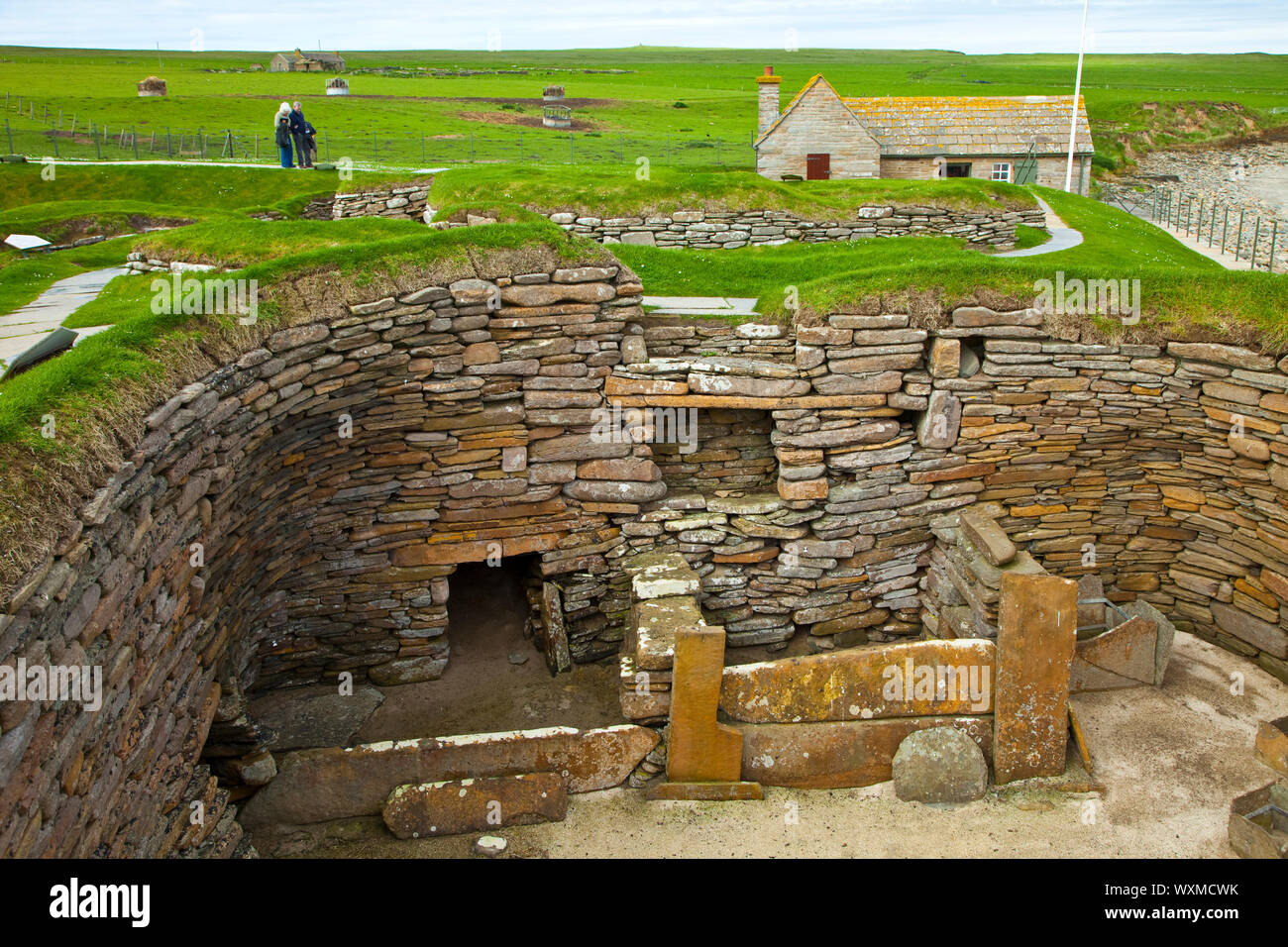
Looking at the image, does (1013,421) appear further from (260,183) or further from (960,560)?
(260,183)

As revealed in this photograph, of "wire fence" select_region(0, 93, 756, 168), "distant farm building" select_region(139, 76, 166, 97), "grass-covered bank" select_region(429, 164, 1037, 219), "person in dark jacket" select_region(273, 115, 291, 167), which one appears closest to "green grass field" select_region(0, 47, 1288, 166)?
"wire fence" select_region(0, 93, 756, 168)

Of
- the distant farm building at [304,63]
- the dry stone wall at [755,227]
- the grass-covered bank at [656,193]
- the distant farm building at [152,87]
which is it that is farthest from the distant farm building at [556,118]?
the dry stone wall at [755,227]

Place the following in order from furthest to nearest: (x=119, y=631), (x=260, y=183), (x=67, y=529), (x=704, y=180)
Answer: (x=260, y=183) → (x=704, y=180) → (x=119, y=631) → (x=67, y=529)

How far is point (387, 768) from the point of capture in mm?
7652

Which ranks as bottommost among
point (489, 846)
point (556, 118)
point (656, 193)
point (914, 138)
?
point (489, 846)

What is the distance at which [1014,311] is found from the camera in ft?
33.3

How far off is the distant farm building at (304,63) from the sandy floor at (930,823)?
89149mm

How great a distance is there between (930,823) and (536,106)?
62.2 meters

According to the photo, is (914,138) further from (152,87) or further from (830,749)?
(152,87)

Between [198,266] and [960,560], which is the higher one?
[198,266]

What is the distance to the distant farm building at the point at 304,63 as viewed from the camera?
84.6 meters

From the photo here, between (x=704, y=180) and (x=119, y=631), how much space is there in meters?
13.1

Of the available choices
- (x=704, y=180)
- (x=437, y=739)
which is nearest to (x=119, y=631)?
(x=437, y=739)

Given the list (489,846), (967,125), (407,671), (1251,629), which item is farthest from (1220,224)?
(489,846)
